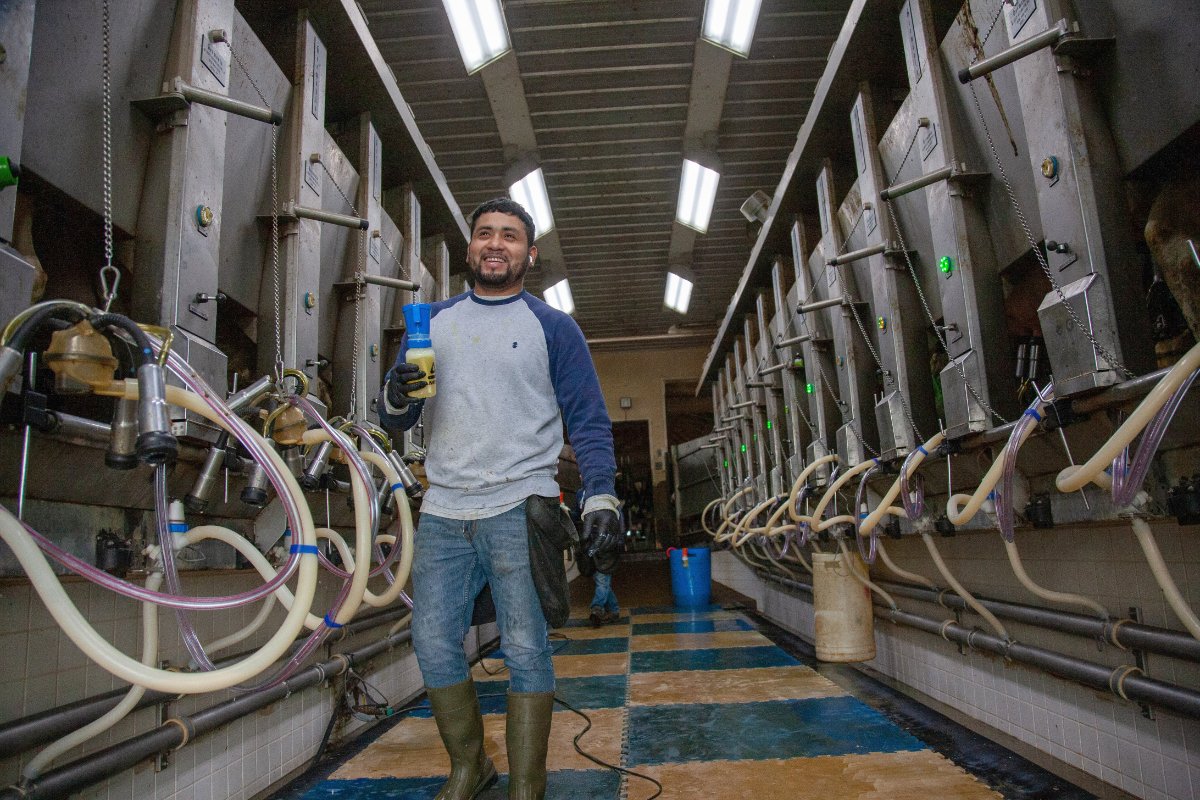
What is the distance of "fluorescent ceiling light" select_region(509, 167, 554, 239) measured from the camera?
6.62m

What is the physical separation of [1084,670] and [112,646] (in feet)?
8.35

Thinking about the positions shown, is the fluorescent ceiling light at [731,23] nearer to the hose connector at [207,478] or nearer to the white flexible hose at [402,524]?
the white flexible hose at [402,524]

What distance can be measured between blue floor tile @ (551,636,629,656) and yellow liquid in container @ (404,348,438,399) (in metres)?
3.62

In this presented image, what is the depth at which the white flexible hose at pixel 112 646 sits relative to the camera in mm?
1212

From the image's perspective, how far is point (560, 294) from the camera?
9977 millimetres

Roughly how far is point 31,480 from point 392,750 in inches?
71.7

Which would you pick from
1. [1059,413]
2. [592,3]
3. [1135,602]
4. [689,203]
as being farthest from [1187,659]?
[689,203]

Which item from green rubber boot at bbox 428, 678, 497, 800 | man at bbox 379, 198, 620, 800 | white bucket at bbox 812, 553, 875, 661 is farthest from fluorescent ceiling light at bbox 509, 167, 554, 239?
green rubber boot at bbox 428, 678, 497, 800


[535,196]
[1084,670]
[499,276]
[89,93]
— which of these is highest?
[535,196]

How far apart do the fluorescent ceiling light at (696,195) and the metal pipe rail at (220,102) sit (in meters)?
4.91

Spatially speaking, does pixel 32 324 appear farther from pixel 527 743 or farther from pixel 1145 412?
pixel 1145 412

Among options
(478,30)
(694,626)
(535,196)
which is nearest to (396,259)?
(478,30)

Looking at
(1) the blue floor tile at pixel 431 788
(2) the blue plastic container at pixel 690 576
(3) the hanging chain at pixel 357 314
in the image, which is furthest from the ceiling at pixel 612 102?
(1) the blue floor tile at pixel 431 788

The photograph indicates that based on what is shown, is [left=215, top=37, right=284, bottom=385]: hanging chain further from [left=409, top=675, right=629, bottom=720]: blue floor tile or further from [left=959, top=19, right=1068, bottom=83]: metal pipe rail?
[left=959, top=19, right=1068, bottom=83]: metal pipe rail
